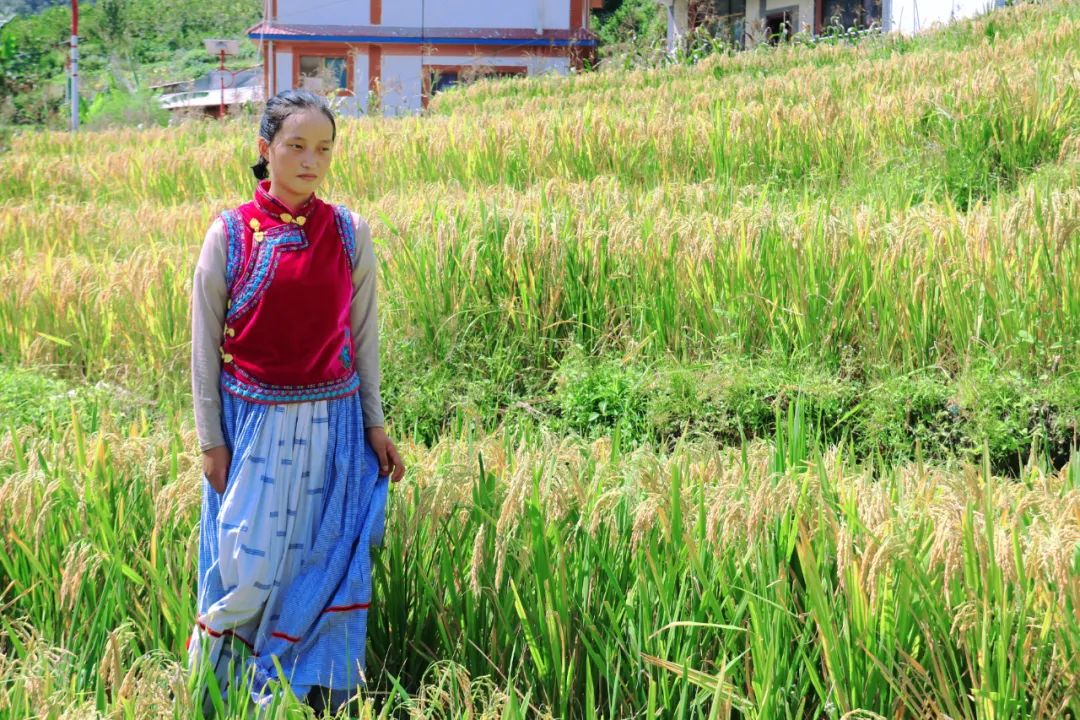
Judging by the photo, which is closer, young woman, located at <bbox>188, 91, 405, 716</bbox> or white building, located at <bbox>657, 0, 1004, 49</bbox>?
young woman, located at <bbox>188, 91, 405, 716</bbox>

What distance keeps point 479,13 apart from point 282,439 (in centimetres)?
2418

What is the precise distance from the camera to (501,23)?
25312 mm

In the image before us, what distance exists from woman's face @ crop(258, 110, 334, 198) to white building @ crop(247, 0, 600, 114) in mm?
23123

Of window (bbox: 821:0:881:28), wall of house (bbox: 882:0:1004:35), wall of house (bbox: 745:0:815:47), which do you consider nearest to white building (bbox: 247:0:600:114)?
wall of house (bbox: 745:0:815:47)

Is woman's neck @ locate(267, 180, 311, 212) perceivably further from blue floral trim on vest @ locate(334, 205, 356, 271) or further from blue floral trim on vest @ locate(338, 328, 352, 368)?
blue floral trim on vest @ locate(338, 328, 352, 368)

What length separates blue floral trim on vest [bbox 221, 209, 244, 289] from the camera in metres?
2.34

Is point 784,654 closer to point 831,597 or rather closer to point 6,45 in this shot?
point 831,597

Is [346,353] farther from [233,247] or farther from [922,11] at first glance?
[922,11]

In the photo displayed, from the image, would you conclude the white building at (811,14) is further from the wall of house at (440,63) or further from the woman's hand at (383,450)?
the woman's hand at (383,450)

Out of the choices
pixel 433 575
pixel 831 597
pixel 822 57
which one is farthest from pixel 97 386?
→ pixel 822 57

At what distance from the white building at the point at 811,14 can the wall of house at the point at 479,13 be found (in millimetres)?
2708

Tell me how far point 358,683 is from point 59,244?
549 cm

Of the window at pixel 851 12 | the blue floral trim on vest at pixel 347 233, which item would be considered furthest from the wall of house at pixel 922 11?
the blue floral trim on vest at pixel 347 233

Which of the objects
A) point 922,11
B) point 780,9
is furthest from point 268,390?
point 780,9
